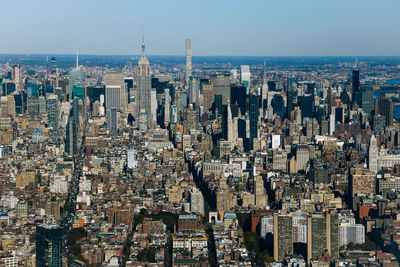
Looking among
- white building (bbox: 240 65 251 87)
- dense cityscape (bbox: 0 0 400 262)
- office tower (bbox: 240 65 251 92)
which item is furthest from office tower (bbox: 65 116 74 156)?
white building (bbox: 240 65 251 87)

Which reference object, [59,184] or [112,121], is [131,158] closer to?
[59,184]

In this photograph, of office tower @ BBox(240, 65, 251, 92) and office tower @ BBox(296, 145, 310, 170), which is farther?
office tower @ BBox(240, 65, 251, 92)

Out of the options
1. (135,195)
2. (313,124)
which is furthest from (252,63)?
(135,195)

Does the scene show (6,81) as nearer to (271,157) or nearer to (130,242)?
(271,157)

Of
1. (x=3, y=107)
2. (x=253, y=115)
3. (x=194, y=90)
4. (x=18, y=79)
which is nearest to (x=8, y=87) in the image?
(x=18, y=79)

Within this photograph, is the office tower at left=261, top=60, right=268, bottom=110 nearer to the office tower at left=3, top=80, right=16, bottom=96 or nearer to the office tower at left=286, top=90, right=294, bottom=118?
the office tower at left=286, top=90, right=294, bottom=118

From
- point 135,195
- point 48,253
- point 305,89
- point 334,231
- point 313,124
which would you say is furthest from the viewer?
point 305,89
